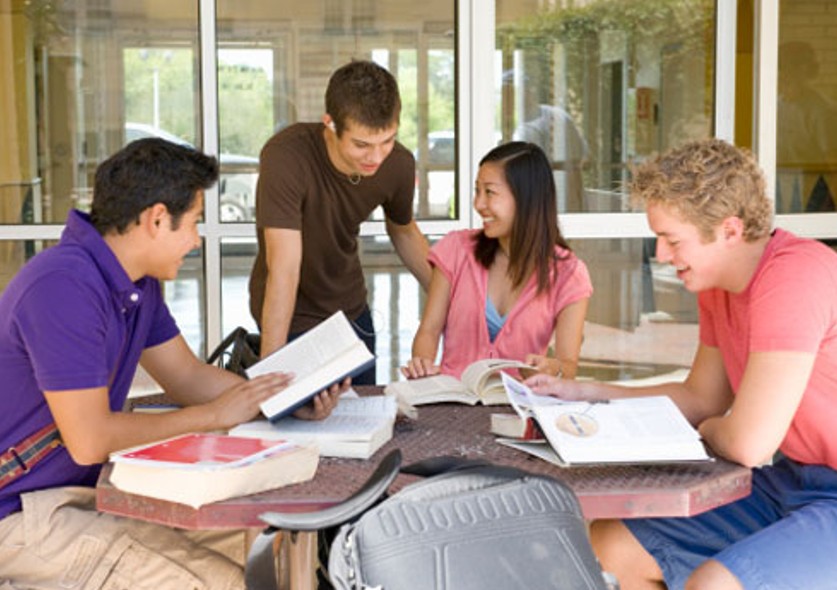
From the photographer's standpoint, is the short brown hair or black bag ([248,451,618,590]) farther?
the short brown hair

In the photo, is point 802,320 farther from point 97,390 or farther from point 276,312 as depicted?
point 276,312

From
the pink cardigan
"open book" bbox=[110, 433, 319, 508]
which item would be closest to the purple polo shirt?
"open book" bbox=[110, 433, 319, 508]

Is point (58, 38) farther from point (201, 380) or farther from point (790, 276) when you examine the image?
point (790, 276)

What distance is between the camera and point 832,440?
2.42m

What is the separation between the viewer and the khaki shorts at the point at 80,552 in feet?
7.65

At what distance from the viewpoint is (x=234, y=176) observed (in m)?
5.59

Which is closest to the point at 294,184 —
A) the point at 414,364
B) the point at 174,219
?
the point at 414,364

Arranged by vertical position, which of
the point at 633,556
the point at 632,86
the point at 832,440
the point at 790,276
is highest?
the point at 632,86

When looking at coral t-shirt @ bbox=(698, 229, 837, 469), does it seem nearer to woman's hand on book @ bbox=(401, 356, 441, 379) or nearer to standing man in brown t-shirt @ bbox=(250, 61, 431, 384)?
woman's hand on book @ bbox=(401, 356, 441, 379)

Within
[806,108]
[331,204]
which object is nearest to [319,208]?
[331,204]

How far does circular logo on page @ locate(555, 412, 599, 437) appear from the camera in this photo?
2340mm

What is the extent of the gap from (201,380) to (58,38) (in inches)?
124

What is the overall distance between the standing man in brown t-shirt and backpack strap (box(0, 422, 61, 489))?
103 centimetres

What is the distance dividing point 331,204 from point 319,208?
0.04m
